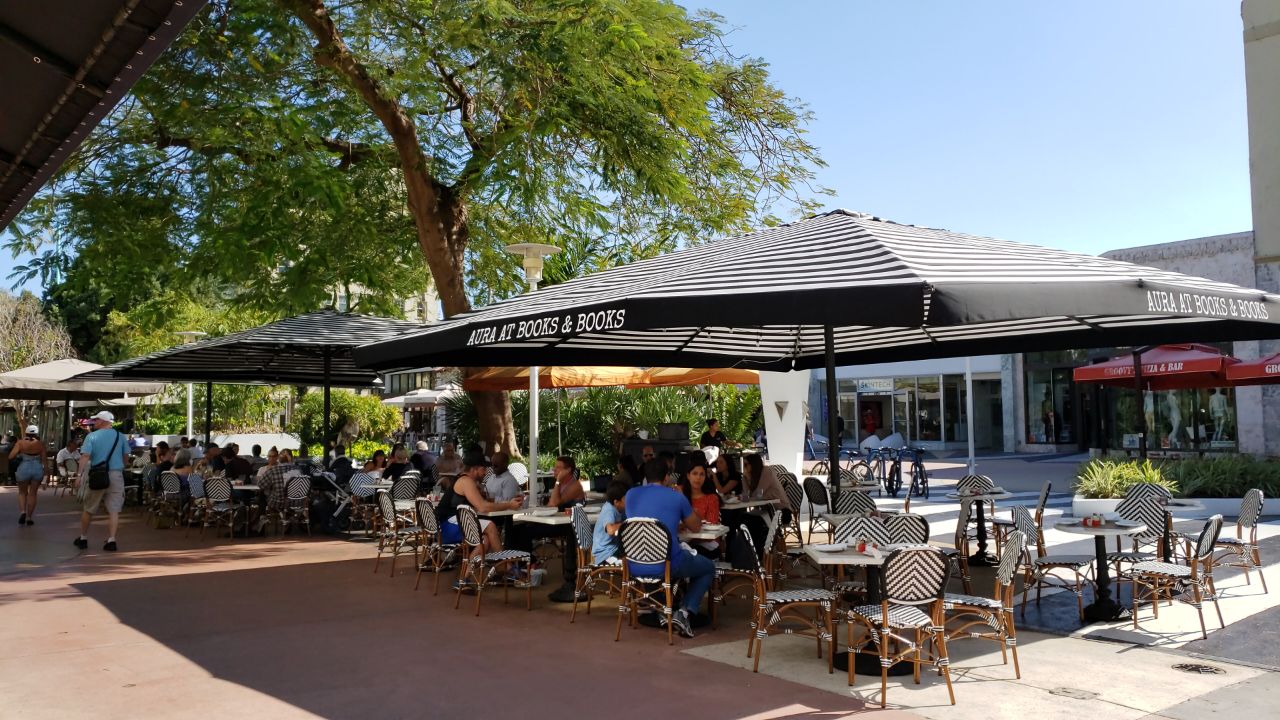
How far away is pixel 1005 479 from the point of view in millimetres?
22172

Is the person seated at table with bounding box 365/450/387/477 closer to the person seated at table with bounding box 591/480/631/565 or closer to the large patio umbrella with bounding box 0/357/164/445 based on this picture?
the person seated at table with bounding box 591/480/631/565

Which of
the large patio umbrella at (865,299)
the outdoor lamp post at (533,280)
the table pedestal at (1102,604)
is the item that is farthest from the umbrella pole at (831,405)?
the outdoor lamp post at (533,280)

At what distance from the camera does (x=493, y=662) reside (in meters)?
6.50

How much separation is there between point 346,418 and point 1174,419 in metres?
24.7

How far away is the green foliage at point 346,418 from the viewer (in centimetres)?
2923

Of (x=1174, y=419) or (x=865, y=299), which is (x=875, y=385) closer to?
(x=1174, y=419)

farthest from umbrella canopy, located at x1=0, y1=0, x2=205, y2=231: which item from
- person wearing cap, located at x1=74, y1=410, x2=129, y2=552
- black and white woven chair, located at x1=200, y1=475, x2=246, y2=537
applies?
black and white woven chair, located at x1=200, y1=475, x2=246, y2=537

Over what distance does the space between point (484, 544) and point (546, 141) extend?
759 centimetres

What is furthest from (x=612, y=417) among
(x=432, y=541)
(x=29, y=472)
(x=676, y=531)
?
(x=676, y=531)

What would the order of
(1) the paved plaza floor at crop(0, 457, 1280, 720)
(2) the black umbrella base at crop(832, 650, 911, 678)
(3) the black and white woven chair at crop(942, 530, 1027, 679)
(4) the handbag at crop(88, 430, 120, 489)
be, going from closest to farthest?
(1) the paved plaza floor at crop(0, 457, 1280, 720), (3) the black and white woven chair at crop(942, 530, 1027, 679), (2) the black umbrella base at crop(832, 650, 911, 678), (4) the handbag at crop(88, 430, 120, 489)

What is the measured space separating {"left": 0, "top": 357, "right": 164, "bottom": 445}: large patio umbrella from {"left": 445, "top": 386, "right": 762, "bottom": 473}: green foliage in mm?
8268

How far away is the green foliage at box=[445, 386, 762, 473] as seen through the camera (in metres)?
19.4

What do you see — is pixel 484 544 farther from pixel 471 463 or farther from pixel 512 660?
pixel 512 660

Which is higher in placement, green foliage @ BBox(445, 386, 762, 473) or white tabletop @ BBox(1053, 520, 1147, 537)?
green foliage @ BBox(445, 386, 762, 473)
